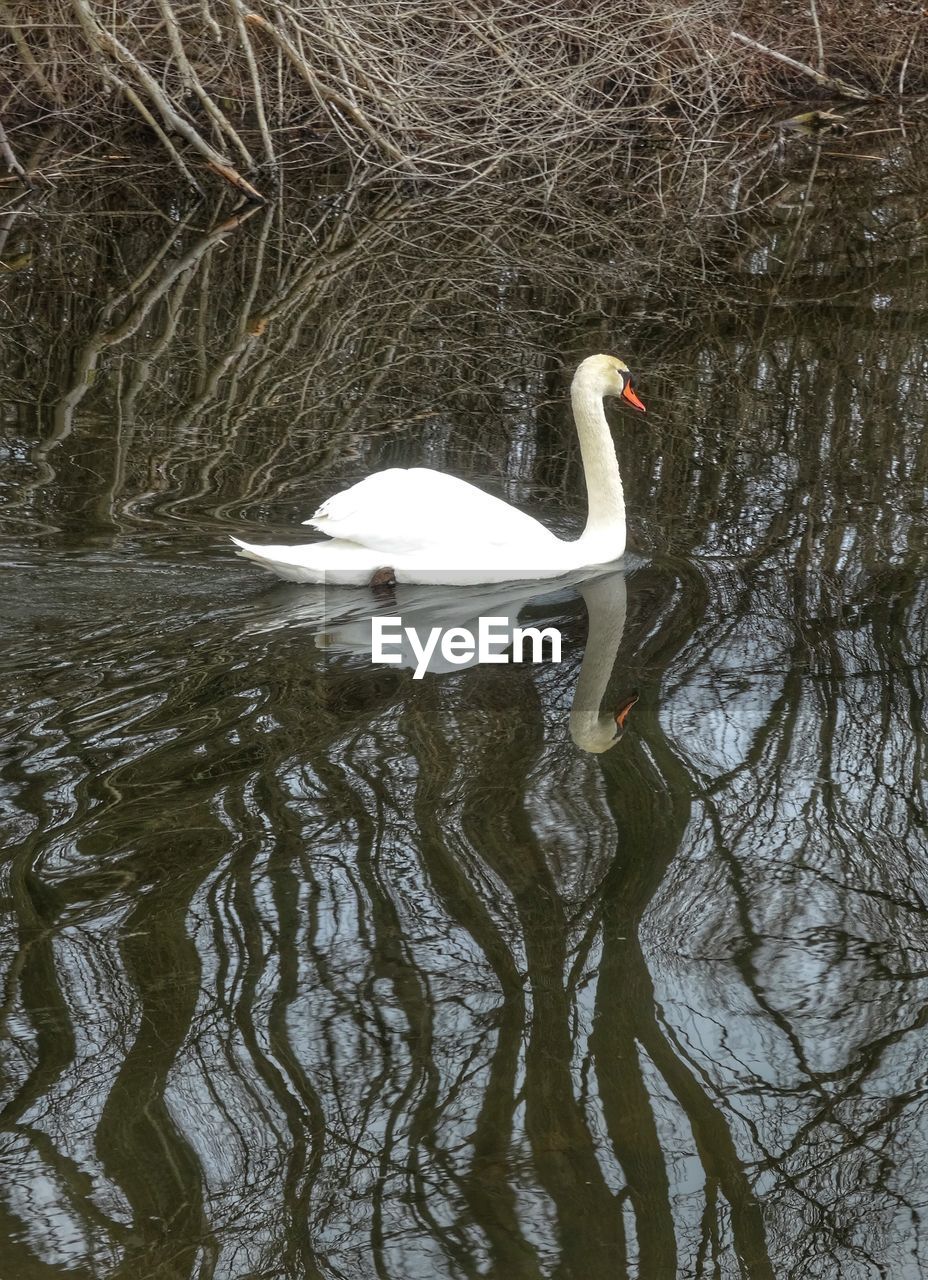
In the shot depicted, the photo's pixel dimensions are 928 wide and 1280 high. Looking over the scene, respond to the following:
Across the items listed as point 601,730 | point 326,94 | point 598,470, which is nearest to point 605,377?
point 598,470

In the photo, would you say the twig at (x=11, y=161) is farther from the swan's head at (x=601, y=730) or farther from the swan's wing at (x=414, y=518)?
the swan's head at (x=601, y=730)

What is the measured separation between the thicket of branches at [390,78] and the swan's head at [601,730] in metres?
9.48

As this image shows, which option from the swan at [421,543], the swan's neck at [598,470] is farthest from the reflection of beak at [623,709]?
the swan's neck at [598,470]

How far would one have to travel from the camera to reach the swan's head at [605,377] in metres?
6.07

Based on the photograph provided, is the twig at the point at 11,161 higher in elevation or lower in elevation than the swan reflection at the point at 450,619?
higher

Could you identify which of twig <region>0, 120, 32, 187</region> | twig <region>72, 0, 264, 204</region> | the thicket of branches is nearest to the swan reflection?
twig <region>72, 0, 264, 204</region>

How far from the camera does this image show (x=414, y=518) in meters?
5.51

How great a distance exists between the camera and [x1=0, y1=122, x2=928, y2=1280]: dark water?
2.73 m

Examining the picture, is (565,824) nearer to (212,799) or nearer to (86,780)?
(212,799)

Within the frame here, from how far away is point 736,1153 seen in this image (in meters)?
2.83

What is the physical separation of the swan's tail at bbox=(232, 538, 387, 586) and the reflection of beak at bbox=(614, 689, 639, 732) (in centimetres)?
124

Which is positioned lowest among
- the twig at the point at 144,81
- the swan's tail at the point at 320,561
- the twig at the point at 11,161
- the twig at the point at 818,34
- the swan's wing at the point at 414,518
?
the swan's tail at the point at 320,561

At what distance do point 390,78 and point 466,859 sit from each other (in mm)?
11374

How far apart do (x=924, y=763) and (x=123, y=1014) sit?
2.27m
